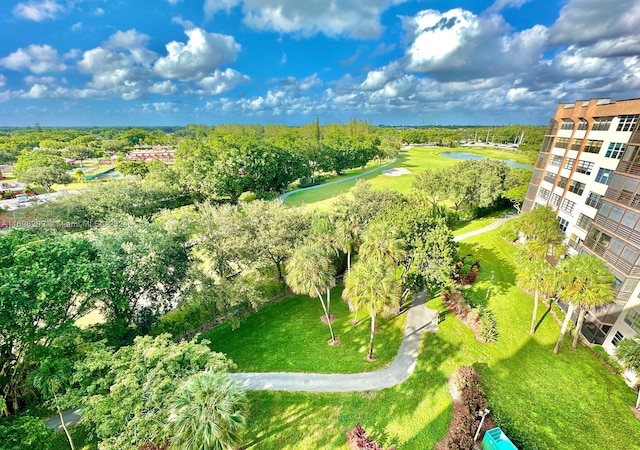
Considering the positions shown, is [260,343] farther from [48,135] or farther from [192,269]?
[48,135]

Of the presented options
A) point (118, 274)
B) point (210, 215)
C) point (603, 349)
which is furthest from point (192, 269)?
point (603, 349)

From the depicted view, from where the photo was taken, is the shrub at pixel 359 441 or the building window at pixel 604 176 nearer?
the shrub at pixel 359 441

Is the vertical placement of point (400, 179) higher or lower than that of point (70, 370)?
lower

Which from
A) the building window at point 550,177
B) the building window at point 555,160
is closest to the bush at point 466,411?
the building window at point 550,177

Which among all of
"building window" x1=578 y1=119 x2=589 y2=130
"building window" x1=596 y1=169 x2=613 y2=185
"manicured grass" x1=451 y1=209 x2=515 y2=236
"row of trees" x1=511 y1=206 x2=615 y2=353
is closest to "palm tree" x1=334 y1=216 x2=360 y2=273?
"row of trees" x1=511 y1=206 x2=615 y2=353

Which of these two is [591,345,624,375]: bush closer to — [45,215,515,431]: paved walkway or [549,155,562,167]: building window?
[45,215,515,431]: paved walkway

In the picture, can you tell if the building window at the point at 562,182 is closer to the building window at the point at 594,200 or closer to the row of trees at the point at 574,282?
the building window at the point at 594,200

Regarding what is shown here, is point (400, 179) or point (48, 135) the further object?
point (48, 135)
